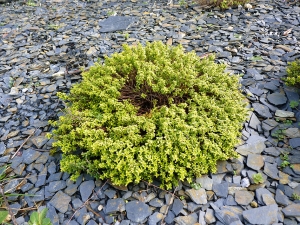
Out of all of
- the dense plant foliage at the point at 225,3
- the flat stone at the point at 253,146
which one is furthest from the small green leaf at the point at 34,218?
the dense plant foliage at the point at 225,3

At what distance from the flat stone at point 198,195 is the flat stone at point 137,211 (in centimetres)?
38

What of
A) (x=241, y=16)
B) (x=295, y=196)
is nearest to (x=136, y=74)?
(x=295, y=196)

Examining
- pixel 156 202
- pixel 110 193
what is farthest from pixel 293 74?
pixel 110 193

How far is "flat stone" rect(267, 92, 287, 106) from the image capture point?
10.7ft

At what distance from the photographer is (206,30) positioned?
4.88m

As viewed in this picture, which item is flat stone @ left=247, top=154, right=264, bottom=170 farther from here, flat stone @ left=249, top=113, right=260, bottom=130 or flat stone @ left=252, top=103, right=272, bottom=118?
flat stone @ left=252, top=103, right=272, bottom=118

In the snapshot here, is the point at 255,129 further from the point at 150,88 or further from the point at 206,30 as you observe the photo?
the point at 206,30

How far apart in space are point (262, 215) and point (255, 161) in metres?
0.56

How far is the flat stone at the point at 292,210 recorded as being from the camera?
2.23 m

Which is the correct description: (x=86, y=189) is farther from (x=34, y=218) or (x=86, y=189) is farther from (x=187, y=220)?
(x=187, y=220)

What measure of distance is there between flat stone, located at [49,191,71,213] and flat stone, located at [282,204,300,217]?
5.92 ft

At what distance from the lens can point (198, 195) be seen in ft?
7.98

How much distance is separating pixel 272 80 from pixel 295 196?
Result: 1.69 m

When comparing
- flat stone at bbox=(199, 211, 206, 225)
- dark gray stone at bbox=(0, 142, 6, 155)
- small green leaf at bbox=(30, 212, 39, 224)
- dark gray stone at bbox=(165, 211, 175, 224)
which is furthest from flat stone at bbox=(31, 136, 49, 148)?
flat stone at bbox=(199, 211, 206, 225)
